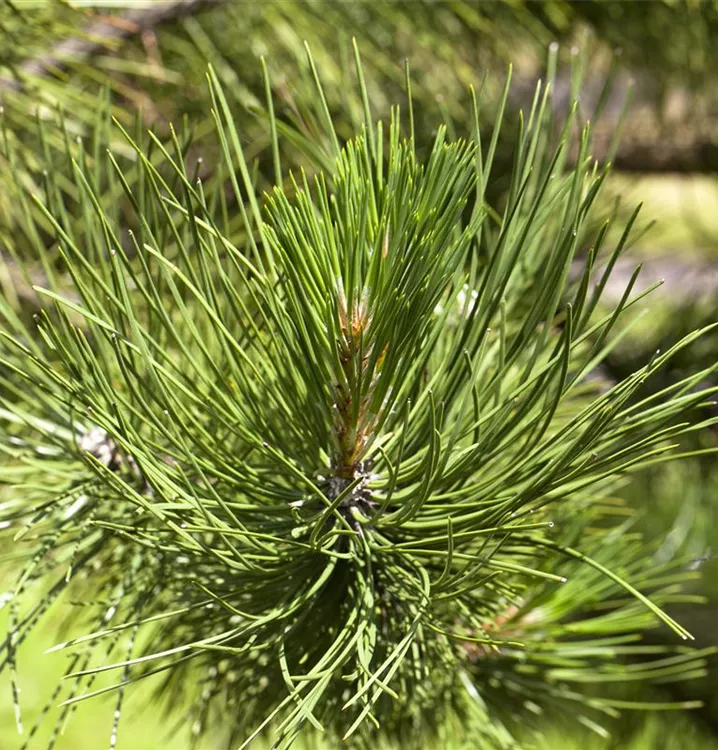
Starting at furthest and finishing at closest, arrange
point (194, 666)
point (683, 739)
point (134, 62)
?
point (683, 739)
point (134, 62)
point (194, 666)

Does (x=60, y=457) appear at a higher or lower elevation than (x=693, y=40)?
lower

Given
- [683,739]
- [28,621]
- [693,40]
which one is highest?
[693,40]

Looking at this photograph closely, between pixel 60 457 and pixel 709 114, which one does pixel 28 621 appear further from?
pixel 709 114

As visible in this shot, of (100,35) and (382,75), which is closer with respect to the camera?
(100,35)

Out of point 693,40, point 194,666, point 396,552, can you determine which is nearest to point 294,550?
point 396,552

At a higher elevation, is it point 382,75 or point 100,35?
point 382,75
